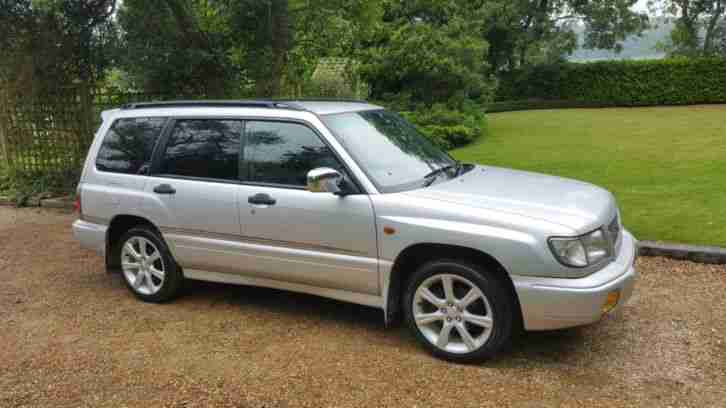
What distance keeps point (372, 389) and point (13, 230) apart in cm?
712

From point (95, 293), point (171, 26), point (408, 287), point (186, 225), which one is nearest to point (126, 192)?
point (186, 225)

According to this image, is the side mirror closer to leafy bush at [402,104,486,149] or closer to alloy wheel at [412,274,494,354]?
alloy wheel at [412,274,494,354]

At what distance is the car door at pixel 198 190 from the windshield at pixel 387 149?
35.7 inches

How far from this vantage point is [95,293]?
6.25 m

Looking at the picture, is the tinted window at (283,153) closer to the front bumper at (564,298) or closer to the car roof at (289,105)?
the car roof at (289,105)

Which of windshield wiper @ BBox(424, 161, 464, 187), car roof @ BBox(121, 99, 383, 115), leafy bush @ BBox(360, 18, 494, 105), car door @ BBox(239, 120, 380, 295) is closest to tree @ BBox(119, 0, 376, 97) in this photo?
car roof @ BBox(121, 99, 383, 115)

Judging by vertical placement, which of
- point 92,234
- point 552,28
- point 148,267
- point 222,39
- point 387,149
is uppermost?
point 552,28

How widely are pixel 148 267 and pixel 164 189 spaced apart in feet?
2.59

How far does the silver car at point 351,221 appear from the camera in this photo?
4113 millimetres

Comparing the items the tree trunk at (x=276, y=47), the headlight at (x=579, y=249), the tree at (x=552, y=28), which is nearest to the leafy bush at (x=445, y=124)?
the tree trunk at (x=276, y=47)

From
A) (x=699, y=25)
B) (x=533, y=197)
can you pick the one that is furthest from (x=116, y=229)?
(x=699, y=25)

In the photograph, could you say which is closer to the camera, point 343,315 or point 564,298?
point 564,298

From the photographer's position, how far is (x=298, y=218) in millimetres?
4785

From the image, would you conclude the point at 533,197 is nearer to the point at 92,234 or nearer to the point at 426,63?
the point at 92,234
